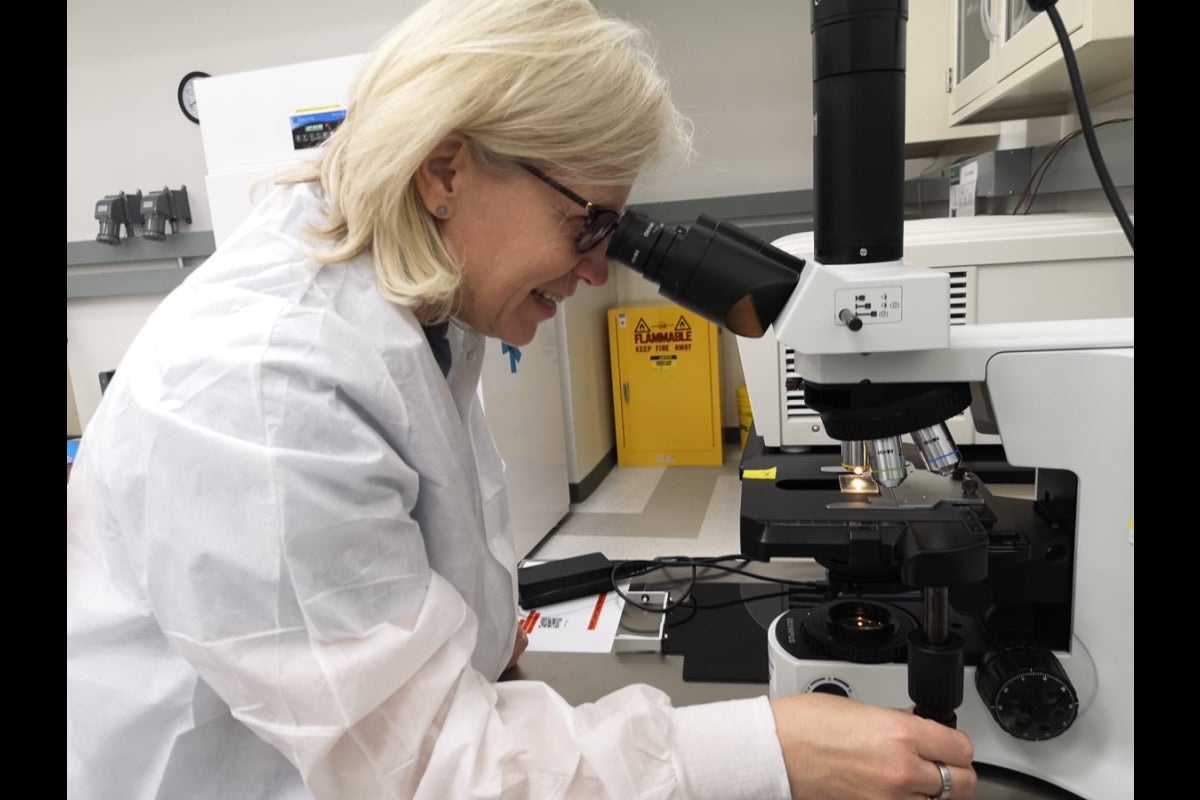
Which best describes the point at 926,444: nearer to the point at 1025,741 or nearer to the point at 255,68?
the point at 1025,741

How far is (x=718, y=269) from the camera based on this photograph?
1.96 ft

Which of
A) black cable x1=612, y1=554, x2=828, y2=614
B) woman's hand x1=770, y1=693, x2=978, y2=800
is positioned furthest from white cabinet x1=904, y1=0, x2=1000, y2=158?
woman's hand x1=770, y1=693, x2=978, y2=800

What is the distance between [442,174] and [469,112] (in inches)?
2.9

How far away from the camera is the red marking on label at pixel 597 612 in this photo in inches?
37.9

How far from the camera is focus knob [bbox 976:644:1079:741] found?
0.59 metres

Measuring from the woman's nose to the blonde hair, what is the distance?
0.24ft

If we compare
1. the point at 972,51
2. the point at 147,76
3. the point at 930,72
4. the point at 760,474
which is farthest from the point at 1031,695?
the point at 147,76

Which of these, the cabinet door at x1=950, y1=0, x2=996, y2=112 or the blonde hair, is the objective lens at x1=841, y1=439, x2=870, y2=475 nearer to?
the blonde hair

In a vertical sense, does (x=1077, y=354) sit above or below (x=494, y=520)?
above

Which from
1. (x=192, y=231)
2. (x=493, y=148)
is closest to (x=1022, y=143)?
(x=493, y=148)

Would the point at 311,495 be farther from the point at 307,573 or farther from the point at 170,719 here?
the point at 170,719

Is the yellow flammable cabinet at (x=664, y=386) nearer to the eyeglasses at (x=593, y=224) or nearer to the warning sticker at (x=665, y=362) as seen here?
the warning sticker at (x=665, y=362)

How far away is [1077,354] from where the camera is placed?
578mm
